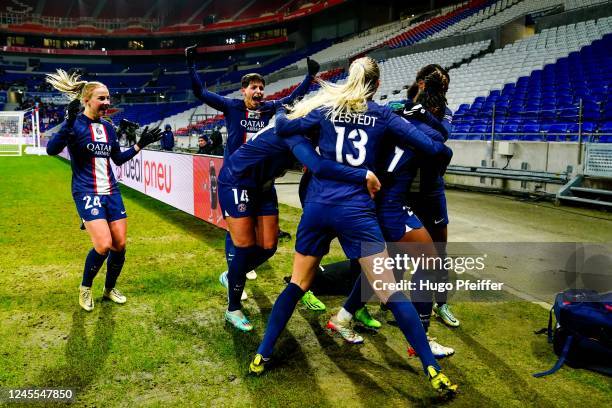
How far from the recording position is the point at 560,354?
3.40 meters

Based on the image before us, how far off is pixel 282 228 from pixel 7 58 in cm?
6790

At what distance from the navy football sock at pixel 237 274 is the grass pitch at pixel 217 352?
0.25 metres

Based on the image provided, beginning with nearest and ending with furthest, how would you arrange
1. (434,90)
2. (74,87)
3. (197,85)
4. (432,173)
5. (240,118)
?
(434,90), (432,173), (74,87), (197,85), (240,118)

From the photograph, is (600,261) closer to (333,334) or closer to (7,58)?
(333,334)

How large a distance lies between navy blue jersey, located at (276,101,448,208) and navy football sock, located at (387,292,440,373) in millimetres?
644

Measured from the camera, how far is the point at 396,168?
316 centimetres

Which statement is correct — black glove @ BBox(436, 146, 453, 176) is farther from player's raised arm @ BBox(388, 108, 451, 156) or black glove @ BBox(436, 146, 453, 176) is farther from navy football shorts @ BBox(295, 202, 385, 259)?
navy football shorts @ BBox(295, 202, 385, 259)

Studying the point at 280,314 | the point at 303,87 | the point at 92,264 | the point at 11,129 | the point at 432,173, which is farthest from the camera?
the point at 11,129

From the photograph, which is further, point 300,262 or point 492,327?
point 492,327

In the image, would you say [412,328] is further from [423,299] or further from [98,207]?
[98,207]

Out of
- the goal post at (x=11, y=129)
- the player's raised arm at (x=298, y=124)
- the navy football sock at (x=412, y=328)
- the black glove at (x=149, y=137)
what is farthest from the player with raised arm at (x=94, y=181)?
the goal post at (x=11, y=129)

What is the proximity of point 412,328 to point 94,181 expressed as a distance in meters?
3.25

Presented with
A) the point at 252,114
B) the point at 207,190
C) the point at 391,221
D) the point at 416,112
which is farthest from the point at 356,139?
the point at 207,190

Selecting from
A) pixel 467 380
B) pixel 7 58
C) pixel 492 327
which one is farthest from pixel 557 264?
pixel 7 58
